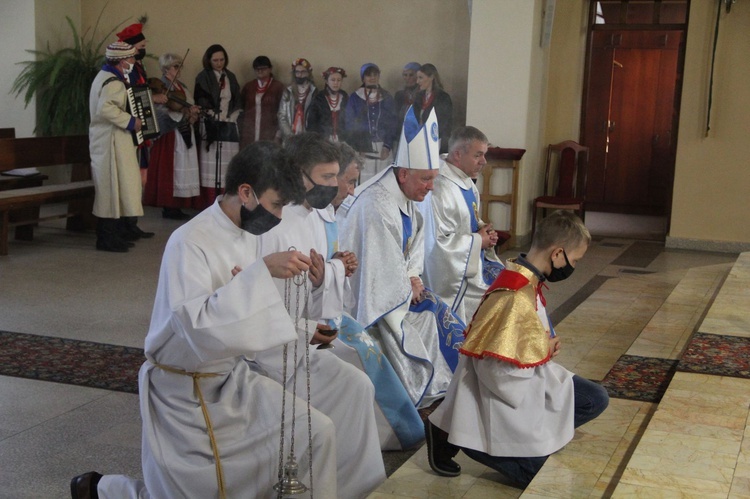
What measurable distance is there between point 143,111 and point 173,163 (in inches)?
34.0

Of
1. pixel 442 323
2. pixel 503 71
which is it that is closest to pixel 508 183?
pixel 503 71

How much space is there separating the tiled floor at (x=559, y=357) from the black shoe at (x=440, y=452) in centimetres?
4

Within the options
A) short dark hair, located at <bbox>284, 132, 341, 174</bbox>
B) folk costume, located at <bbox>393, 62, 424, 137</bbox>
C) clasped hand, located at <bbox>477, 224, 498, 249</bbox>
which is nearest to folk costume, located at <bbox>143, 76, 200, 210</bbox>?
folk costume, located at <bbox>393, 62, 424, 137</bbox>

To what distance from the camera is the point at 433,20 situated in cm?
998

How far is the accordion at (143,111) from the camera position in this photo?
311 inches

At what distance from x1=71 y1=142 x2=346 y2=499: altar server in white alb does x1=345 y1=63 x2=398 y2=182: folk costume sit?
394 centimetres

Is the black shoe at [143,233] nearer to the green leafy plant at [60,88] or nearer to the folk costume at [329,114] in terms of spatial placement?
the folk costume at [329,114]

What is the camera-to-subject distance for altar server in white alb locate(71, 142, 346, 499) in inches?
106

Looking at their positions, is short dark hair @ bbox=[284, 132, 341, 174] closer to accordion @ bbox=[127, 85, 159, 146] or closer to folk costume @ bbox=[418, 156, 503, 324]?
folk costume @ bbox=[418, 156, 503, 324]

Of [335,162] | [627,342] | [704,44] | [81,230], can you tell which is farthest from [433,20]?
[335,162]

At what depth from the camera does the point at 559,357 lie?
196 inches

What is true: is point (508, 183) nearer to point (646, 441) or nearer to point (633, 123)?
point (633, 123)

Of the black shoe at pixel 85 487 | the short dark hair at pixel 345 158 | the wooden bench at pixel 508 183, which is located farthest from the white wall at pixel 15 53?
the black shoe at pixel 85 487

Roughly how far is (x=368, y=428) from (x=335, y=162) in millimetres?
888
